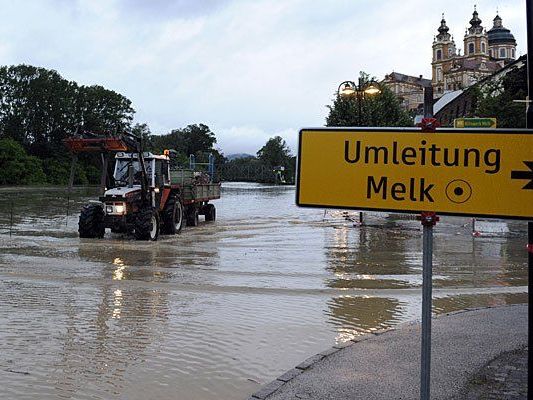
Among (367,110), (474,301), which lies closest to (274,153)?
(367,110)

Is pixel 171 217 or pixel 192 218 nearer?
pixel 171 217

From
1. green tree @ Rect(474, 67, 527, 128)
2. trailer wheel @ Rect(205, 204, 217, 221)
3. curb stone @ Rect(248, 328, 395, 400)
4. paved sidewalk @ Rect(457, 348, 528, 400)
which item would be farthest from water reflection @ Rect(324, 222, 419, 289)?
green tree @ Rect(474, 67, 527, 128)

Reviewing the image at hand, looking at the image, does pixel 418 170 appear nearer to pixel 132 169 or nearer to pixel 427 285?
pixel 427 285

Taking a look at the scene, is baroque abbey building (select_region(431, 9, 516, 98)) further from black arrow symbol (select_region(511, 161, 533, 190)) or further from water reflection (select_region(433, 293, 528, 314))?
black arrow symbol (select_region(511, 161, 533, 190))

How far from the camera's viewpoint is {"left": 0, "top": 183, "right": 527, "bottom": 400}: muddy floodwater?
19.4 ft

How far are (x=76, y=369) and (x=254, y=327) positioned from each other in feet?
8.53

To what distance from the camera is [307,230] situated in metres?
22.9

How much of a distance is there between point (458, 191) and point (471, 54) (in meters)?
142

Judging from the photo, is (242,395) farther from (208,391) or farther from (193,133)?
(193,133)

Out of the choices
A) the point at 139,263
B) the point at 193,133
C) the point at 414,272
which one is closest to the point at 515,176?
the point at 414,272

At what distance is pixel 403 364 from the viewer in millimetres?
5809

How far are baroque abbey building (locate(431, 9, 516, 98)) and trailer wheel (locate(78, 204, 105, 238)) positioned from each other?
379 feet

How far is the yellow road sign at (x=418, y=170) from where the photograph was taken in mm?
2881

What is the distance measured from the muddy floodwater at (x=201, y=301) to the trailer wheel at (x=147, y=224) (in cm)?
41
